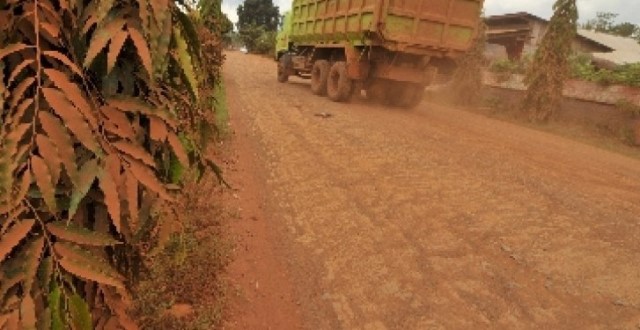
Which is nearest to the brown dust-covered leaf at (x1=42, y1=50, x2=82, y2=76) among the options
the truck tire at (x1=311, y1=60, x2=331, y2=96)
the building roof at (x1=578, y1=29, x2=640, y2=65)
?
the truck tire at (x1=311, y1=60, x2=331, y2=96)

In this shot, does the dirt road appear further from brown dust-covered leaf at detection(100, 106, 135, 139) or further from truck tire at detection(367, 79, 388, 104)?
truck tire at detection(367, 79, 388, 104)

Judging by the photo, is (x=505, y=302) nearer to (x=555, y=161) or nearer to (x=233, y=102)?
(x=555, y=161)

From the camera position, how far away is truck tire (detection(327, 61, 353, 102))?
13625 millimetres

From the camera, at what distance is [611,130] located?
1434 cm

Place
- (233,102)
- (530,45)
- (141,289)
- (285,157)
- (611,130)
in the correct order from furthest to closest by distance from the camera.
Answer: (530,45) → (611,130) → (233,102) → (285,157) → (141,289)

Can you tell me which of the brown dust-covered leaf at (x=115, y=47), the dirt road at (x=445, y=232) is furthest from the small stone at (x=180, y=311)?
the brown dust-covered leaf at (x=115, y=47)

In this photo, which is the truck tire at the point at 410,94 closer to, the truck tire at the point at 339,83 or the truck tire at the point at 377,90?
the truck tire at the point at 377,90

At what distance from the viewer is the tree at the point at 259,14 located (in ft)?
179

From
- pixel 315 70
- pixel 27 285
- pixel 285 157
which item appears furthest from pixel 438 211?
pixel 315 70

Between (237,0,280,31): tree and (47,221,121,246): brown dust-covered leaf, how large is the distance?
180 feet

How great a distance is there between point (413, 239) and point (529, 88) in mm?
12705

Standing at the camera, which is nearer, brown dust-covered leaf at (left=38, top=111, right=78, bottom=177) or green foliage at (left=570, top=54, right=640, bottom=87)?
brown dust-covered leaf at (left=38, top=111, right=78, bottom=177)

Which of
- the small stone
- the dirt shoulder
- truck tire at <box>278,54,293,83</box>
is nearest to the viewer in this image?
the small stone

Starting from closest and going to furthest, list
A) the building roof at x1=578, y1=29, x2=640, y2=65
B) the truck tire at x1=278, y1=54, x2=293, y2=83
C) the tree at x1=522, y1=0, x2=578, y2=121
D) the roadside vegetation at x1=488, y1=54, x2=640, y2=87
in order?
the roadside vegetation at x1=488, y1=54, x2=640, y2=87
the tree at x1=522, y1=0, x2=578, y2=121
the truck tire at x1=278, y1=54, x2=293, y2=83
the building roof at x1=578, y1=29, x2=640, y2=65
